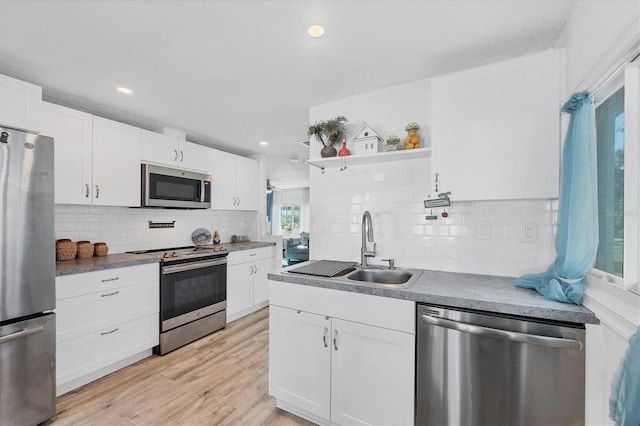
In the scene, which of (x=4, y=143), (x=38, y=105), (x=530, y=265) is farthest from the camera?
(x=38, y=105)

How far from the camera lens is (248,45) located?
1790 millimetres

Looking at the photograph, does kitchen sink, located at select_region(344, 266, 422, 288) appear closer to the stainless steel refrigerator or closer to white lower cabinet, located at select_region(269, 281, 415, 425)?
white lower cabinet, located at select_region(269, 281, 415, 425)

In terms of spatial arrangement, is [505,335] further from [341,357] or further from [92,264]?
[92,264]

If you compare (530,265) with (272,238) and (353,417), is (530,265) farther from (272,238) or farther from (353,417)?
(272,238)

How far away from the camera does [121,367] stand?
8.42 ft

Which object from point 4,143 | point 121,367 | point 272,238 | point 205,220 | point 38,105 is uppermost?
point 38,105

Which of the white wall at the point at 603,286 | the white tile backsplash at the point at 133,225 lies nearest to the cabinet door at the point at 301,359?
the white wall at the point at 603,286

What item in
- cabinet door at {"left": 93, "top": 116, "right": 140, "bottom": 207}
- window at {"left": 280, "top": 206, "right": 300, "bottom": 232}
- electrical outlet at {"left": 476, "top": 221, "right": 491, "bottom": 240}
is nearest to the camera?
electrical outlet at {"left": 476, "top": 221, "right": 491, "bottom": 240}

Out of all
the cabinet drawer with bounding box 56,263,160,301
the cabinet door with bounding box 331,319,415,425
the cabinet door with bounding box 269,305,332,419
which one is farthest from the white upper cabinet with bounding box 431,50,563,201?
the cabinet drawer with bounding box 56,263,160,301

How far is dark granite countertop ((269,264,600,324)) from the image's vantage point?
1283 millimetres

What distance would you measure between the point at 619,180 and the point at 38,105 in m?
3.38

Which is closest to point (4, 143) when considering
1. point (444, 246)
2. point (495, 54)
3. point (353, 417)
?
point (353, 417)

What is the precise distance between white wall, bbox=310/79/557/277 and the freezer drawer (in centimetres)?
195

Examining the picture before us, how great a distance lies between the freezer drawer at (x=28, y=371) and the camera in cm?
168
